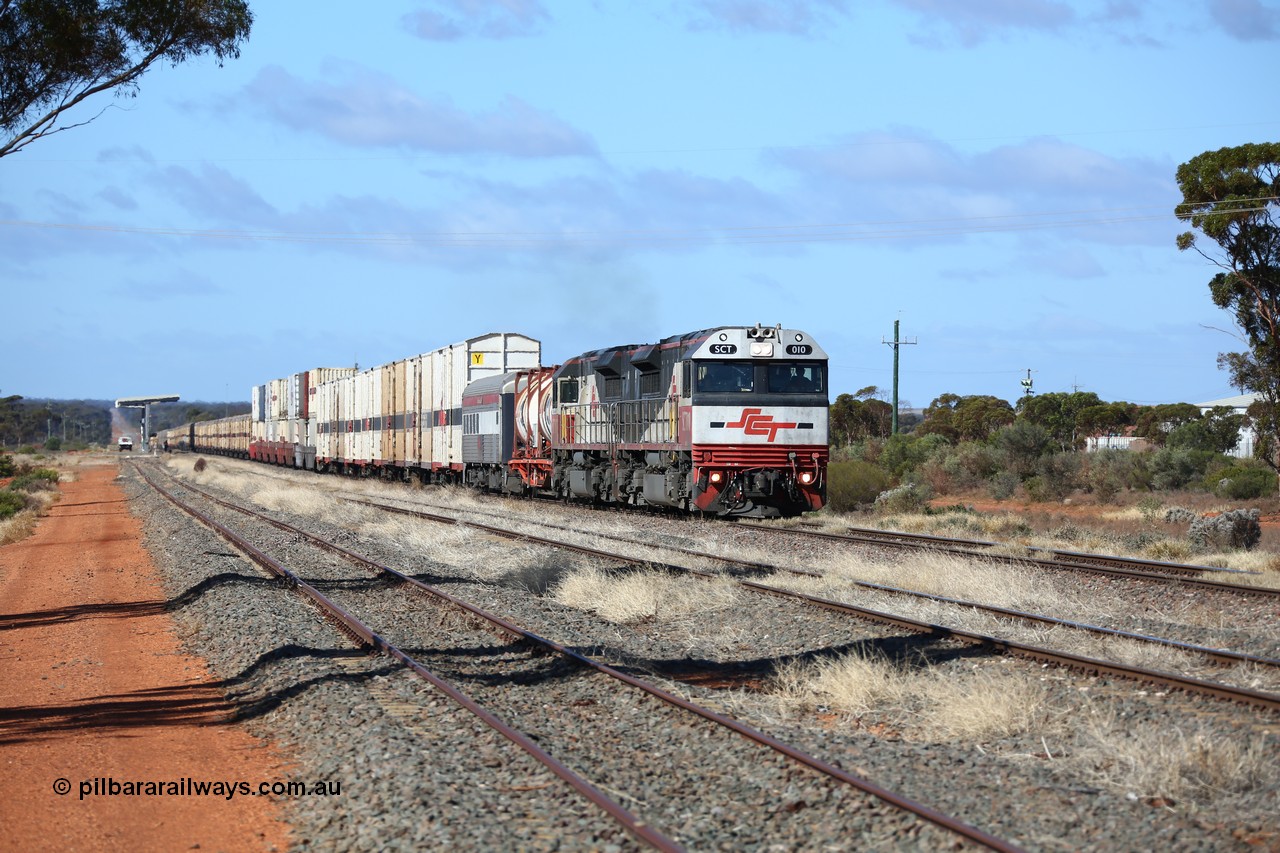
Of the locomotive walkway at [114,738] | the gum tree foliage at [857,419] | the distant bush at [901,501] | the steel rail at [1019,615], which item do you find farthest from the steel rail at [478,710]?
the gum tree foliage at [857,419]

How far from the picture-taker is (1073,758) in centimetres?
704

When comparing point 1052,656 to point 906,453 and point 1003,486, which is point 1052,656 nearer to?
point 1003,486

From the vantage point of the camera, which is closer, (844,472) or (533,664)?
(533,664)

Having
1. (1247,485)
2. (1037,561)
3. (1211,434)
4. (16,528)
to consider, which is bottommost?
(16,528)

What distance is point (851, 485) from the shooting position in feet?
107

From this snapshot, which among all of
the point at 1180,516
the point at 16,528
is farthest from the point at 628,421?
the point at 16,528

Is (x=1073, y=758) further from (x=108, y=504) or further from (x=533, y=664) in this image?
(x=108, y=504)

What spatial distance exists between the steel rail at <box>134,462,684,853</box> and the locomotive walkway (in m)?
1.36

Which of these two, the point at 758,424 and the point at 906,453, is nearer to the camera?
the point at 758,424

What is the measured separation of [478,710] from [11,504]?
33068 mm

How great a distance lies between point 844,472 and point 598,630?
2111 cm

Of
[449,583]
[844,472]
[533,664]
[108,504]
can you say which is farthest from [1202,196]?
[108,504]
